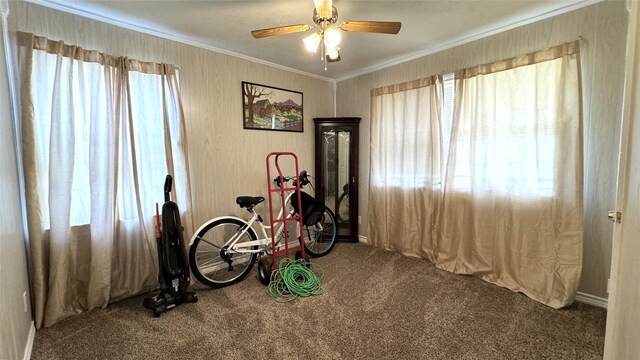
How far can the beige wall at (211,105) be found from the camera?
7.48ft

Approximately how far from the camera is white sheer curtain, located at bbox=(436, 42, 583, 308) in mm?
2213

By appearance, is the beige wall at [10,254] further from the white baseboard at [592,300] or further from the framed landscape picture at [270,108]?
the white baseboard at [592,300]

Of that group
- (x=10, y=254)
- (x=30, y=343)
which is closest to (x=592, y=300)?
(x=10, y=254)

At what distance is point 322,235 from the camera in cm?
376

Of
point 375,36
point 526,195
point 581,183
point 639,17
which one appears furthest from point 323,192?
point 639,17

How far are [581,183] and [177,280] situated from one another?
348cm

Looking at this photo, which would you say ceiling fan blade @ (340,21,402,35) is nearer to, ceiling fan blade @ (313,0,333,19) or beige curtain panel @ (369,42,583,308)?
ceiling fan blade @ (313,0,333,19)

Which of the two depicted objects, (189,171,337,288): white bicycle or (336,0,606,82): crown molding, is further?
(189,171,337,288): white bicycle

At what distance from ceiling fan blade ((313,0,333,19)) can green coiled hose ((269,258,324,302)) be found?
2.25 meters

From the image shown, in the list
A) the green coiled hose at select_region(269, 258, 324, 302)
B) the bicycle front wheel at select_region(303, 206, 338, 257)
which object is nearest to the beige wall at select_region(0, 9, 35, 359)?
the green coiled hose at select_region(269, 258, 324, 302)

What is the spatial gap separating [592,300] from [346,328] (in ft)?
6.93

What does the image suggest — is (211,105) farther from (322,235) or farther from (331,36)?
(322,235)

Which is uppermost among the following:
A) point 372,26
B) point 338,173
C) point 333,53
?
point 372,26

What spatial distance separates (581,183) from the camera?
216cm
